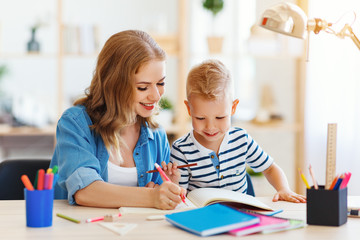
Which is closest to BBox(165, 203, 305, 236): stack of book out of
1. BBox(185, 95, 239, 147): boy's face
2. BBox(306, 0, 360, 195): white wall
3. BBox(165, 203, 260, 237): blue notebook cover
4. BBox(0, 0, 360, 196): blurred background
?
BBox(165, 203, 260, 237): blue notebook cover

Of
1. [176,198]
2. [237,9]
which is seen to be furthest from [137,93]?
[237,9]

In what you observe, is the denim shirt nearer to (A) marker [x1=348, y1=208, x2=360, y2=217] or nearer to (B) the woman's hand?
(B) the woman's hand

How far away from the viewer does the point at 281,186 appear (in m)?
1.64

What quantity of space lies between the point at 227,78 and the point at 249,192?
1.50 feet

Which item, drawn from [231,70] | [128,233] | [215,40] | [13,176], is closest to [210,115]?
[128,233]

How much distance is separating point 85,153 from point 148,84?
0.31 metres

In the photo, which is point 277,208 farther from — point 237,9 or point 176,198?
point 237,9

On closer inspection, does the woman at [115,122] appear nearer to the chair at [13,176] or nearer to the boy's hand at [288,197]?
the chair at [13,176]

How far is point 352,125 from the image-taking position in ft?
9.93

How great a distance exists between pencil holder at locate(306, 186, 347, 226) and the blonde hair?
0.68m

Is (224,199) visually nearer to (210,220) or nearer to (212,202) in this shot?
(212,202)

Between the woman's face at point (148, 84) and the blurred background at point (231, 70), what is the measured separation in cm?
111

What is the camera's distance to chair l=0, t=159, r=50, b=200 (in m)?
1.77

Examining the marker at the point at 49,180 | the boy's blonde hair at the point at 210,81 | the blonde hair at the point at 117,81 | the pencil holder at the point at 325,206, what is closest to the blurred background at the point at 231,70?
Result: the boy's blonde hair at the point at 210,81
